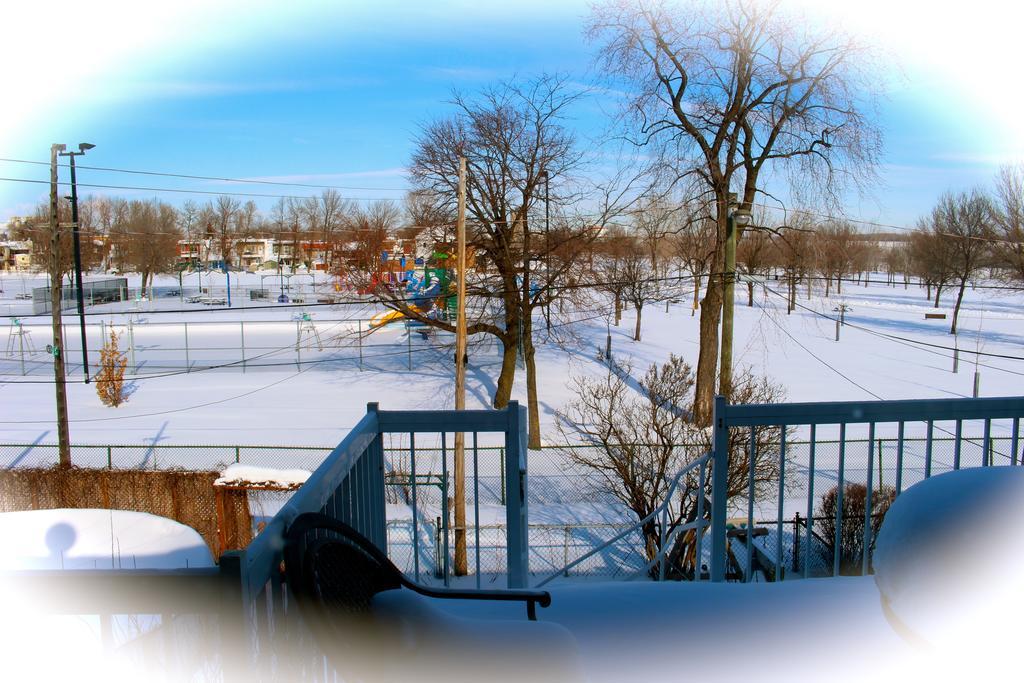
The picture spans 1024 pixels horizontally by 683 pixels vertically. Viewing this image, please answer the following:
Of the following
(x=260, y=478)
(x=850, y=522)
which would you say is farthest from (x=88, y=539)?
(x=850, y=522)

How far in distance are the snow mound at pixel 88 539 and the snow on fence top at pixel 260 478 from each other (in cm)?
353

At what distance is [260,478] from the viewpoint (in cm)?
1089

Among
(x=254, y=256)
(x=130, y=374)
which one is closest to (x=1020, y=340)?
(x=130, y=374)

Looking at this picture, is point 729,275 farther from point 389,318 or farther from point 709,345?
point 389,318

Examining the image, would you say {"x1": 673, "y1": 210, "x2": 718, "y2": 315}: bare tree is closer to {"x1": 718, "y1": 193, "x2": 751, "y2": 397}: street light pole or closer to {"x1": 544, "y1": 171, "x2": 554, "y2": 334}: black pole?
{"x1": 718, "y1": 193, "x2": 751, "y2": 397}: street light pole

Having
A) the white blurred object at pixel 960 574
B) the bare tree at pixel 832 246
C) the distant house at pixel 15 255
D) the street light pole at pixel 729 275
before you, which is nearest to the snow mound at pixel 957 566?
the white blurred object at pixel 960 574

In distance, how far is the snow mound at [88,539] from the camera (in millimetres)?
5680

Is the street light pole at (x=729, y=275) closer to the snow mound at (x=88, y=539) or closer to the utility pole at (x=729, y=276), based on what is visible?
the utility pole at (x=729, y=276)

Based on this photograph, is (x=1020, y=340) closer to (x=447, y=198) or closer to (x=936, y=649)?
(x=447, y=198)

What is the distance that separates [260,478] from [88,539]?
462cm

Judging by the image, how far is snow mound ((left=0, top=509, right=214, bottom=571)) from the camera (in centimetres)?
568

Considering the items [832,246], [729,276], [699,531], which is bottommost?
[699,531]

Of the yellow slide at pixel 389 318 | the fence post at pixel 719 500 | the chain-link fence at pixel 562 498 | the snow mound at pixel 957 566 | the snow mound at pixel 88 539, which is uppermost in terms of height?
the snow mound at pixel 957 566

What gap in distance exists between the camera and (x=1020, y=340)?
29578mm
